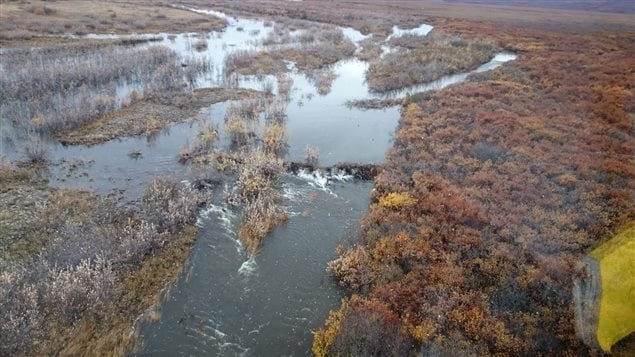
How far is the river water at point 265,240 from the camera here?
1141 centimetres

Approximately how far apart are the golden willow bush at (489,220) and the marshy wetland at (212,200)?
0.13 metres

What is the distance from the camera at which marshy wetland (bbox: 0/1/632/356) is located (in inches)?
448

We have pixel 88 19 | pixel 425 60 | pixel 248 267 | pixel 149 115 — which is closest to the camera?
pixel 248 267

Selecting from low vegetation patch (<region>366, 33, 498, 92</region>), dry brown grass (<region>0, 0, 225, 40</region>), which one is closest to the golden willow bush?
low vegetation patch (<region>366, 33, 498, 92</region>)

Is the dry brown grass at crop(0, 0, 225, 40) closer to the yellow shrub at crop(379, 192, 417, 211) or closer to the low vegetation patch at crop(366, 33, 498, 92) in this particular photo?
the low vegetation patch at crop(366, 33, 498, 92)

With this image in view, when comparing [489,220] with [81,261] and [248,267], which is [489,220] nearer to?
[248,267]

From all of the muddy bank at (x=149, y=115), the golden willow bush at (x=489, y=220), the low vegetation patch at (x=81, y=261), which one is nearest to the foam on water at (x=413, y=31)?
the golden willow bush at (x=489, y=220)

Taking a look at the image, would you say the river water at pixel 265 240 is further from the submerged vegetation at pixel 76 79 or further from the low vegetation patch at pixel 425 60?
the low vegetation patch at pixel 425 60

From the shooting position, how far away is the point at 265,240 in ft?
49.6

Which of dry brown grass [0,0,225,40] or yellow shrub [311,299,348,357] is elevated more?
dry brown grass [0,0,225,40]

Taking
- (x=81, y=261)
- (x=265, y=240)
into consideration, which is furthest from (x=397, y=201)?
(x=81, y=261)

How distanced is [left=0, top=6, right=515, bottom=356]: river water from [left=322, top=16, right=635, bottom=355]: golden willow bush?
97cm

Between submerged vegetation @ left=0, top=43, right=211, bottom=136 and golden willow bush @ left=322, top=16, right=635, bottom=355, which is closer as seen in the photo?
golden willow bush @ left=322, top=16, right=635, bottom=355

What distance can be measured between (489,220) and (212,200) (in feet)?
35.7
